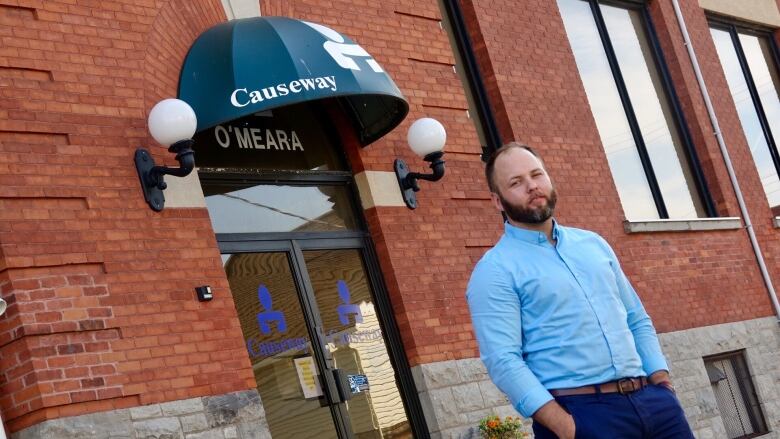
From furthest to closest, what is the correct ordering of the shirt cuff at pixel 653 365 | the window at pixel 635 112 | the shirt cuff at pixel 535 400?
the window at pixel 635 112 → the shirt cuff at pixel 653 365 → the shirt cuff at pixel 535 400

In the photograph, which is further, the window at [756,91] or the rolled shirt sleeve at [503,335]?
the window at [756,91]

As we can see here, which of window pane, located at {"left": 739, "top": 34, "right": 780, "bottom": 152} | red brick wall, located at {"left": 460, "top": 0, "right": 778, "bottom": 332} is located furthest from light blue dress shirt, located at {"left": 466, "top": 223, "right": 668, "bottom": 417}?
window pane, located at {"left": 739, "top": 34, "right": 780, "bottom": 152}

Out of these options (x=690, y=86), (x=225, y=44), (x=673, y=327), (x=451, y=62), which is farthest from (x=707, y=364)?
(x=225, y=44)

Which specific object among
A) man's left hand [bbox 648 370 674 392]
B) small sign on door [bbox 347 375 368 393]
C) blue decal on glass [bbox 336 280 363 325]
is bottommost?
man's left hand [bbox 648 370 674 392]

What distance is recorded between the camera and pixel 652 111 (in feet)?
46.5

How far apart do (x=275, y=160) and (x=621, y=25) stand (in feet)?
21.3

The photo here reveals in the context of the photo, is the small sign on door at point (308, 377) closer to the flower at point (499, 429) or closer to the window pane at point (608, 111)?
the flower at point (499, 429)

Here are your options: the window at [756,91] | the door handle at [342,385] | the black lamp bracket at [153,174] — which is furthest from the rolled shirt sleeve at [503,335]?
the window at [756,91]

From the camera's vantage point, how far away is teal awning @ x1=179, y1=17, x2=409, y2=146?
805 cm

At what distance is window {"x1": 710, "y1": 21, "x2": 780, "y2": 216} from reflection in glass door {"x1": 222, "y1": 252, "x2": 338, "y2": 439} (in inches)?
330

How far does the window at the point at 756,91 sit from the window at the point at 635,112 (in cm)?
150

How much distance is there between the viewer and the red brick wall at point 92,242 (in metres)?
6.93

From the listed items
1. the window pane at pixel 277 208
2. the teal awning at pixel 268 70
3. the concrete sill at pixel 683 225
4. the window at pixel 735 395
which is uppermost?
the teal awning at pixel 268 70

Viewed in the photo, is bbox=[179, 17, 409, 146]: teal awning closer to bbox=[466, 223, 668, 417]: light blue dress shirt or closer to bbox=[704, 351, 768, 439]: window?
bbox=[466, 223, 668, 417]: light blue dress shirt
